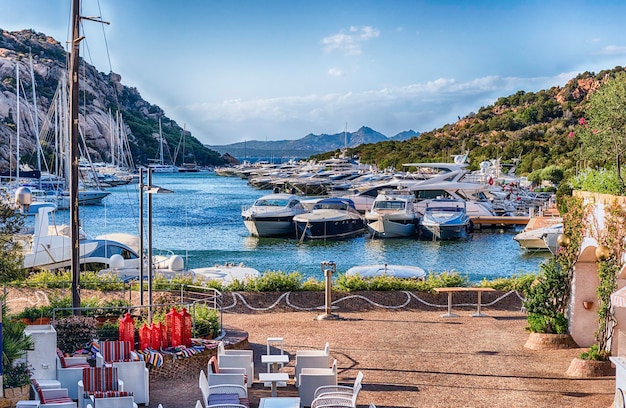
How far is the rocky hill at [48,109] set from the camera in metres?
102

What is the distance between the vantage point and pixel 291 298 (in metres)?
18.9

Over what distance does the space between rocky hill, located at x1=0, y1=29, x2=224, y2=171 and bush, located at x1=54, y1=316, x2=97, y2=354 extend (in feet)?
244

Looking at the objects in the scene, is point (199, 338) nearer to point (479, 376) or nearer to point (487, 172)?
point (479, 376)

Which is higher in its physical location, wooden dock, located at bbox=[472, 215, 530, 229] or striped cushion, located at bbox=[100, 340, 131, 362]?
striped cushion, located at bbox=[100, 340, 131, 362]

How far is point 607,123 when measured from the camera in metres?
17.4

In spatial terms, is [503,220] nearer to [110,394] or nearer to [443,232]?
[443,232]

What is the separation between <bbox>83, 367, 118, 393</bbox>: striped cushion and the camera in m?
10.4

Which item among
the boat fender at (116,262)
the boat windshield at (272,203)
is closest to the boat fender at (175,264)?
the boat fender at (116,262)

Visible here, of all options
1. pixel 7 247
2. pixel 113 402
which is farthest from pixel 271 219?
pixel 113 402

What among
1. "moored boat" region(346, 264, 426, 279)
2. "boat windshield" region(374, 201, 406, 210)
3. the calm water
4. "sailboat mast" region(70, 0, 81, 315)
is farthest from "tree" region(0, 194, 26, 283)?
"boat windshield" region(374, 201, 406, 210)

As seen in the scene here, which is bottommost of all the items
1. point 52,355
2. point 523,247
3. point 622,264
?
point 523,247

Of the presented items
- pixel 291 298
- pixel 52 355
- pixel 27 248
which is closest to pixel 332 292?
pixel 291 298

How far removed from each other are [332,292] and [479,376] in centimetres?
679

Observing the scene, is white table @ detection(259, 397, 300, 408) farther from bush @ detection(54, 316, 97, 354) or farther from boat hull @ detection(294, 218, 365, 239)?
boat hull @ detection(294, 218, 365, 239)
